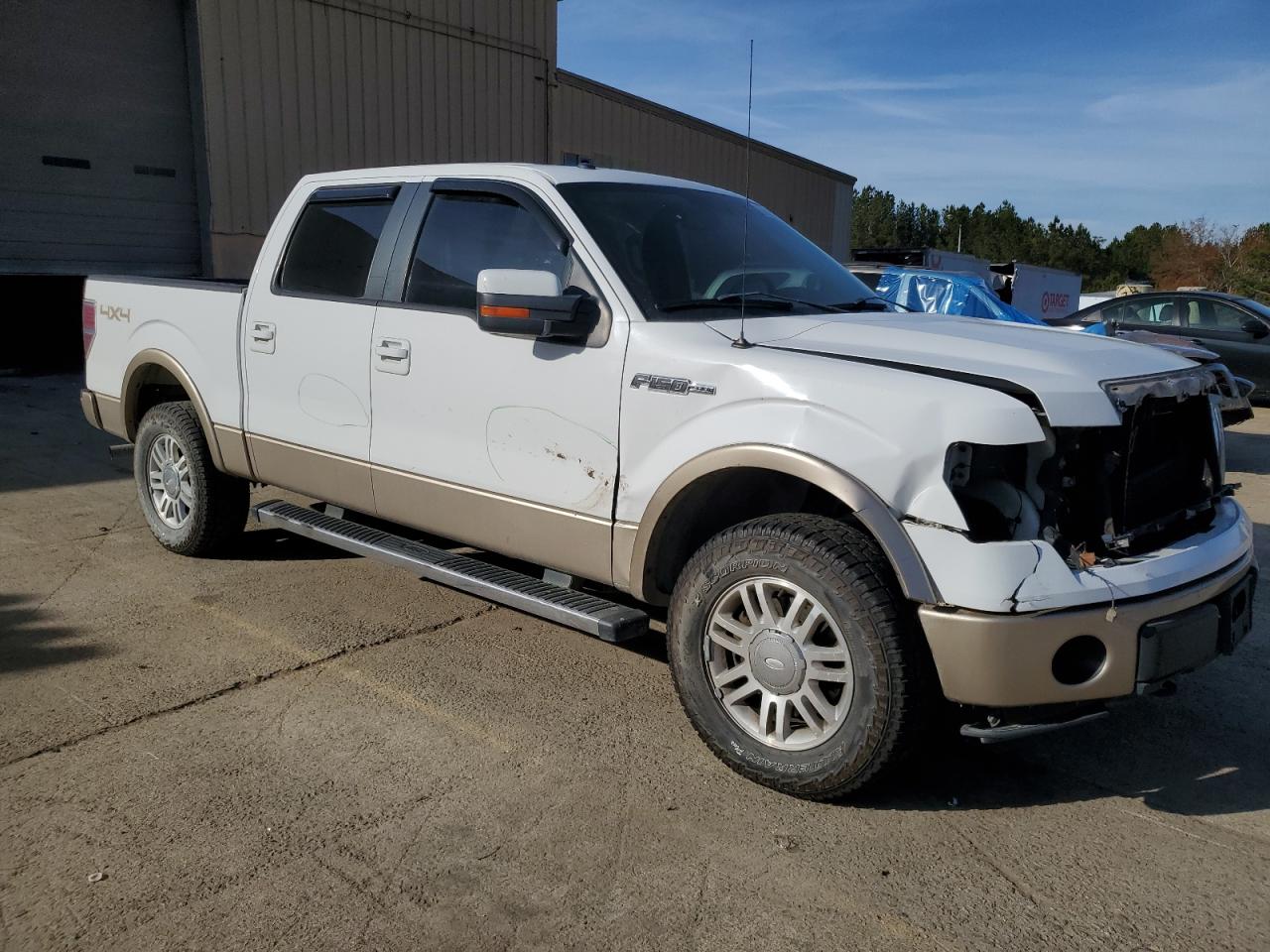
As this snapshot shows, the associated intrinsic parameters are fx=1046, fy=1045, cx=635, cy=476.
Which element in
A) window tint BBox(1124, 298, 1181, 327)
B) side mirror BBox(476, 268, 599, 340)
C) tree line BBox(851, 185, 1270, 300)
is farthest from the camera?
tree line BBox(851, 185, 1270, 300)

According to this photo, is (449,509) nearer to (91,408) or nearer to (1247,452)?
(91,408)

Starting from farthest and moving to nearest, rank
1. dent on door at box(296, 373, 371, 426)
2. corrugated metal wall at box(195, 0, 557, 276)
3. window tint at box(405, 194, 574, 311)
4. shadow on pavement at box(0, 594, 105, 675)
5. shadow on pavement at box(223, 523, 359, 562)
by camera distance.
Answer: corrugated metal wall at box(195, 0, 557, 276) → shadow on pavement at box(223, 523, 359, 562) → dent on door at box(296, 373, 371, 426) → shadow on pavement at box(0, 594, 105, 675) → window tint at box(405, 194, 574, 311)

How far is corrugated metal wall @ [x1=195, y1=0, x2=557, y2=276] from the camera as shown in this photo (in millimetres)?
12719

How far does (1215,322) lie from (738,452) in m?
13.1

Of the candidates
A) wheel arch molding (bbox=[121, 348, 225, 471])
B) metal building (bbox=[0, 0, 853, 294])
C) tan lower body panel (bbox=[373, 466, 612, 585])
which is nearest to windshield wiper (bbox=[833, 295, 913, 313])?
tan lower body panel (bbox=[373, 466, 612, 585])

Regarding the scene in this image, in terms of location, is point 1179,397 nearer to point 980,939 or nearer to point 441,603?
point 980,939

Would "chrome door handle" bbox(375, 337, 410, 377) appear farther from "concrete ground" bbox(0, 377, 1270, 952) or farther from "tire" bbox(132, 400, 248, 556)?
"tire" bbox(132, 400, 248, 556)

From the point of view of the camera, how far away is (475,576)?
13.3ft

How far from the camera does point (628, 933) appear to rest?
2604 mm

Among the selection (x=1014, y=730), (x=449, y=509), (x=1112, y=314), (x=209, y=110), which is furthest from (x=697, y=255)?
(x=1112, y=314)

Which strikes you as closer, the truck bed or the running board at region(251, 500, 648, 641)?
the running board at region(251, 500, 648, 641)

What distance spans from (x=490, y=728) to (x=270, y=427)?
6.78ft

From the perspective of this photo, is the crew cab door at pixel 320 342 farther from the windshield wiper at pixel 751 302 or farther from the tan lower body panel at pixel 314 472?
the windshield wiper at pixel 751 302

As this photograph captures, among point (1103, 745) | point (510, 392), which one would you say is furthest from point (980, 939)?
point (510, 392)
